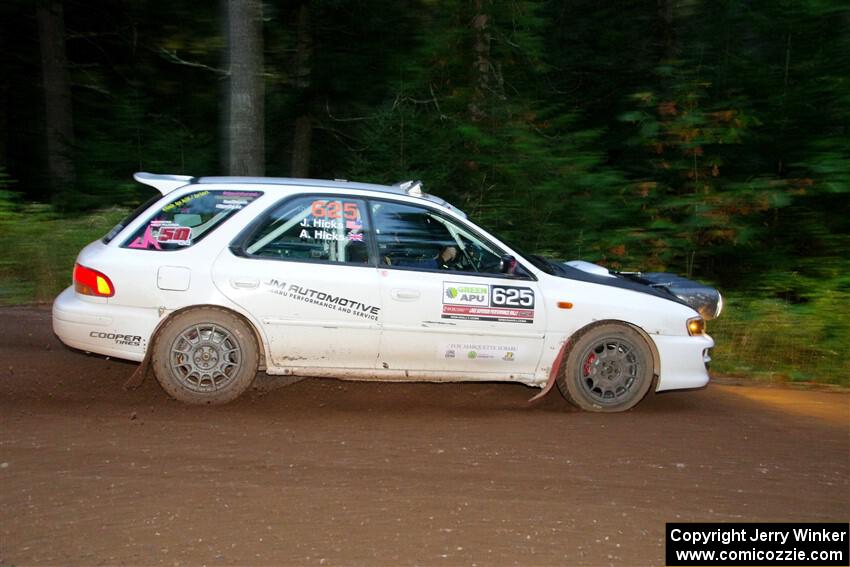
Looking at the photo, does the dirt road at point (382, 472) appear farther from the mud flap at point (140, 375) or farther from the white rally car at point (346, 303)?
the white rally car at point (346, 303)

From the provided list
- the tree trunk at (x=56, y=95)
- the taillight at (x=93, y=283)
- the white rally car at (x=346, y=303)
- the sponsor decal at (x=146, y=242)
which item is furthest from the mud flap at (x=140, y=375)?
the tree trunk at (x=56, y=95)

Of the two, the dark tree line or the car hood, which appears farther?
the dark tree line

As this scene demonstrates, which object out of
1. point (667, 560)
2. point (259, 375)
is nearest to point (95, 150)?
point (259, 375)

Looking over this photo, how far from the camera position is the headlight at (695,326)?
745 cm

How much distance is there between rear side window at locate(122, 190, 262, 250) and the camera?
277 inches

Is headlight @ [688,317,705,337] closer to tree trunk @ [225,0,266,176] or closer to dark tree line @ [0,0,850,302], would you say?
dark tree line @ [0,0,850,302]

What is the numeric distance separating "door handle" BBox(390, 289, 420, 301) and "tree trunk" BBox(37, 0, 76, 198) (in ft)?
51.1

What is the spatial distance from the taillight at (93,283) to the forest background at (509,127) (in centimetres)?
411

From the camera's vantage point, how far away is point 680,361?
740 centimetres

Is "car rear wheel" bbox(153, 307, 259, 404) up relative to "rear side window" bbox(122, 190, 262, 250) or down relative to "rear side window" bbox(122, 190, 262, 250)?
down

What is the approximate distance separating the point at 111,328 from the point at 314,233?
1640 mm

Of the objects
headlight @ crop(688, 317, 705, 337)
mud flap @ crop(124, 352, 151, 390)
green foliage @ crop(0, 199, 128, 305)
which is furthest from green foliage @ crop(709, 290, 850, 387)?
green foliage @ crop(0, 199, 128, 305)

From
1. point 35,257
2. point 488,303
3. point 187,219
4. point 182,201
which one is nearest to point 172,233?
point 187,219

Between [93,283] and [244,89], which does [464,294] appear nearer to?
[93,283]
